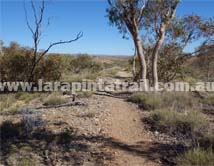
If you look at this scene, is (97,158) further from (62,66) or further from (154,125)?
(62,66)

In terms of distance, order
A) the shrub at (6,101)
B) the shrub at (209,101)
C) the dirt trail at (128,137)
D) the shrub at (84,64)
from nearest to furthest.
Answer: the dirt trail at (128,137) → the shrub at (6,101) → the shrub at (209,101) → the shrub at (84,64)

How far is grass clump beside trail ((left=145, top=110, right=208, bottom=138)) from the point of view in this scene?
26.0ft

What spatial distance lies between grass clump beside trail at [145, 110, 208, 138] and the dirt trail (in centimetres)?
46

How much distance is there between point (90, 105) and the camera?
36.2ft

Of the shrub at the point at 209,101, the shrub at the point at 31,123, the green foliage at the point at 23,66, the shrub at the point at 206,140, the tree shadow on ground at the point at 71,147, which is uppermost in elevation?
the green foliage at the point at 23,66

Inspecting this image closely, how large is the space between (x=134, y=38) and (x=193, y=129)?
785cm

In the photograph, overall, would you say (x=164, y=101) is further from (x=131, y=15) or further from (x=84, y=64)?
(x=84, y=64)

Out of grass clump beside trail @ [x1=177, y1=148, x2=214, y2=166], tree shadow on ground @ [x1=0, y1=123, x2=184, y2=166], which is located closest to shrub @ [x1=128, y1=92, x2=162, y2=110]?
tree shadow on ground @ [x1=0, y1=123, x2=184, y2=166]

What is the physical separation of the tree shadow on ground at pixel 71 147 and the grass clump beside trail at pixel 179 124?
0.92 metres

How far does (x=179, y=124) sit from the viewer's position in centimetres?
842

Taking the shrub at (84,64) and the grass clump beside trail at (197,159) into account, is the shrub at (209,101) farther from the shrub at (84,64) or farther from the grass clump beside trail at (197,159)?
the shrub at (84,64)

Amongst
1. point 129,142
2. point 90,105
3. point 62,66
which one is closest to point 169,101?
point 90,105

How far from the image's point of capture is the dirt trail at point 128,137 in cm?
636

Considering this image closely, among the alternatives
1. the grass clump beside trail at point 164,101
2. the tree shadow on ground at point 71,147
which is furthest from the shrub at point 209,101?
the tree shadow on ground at point 71,147
